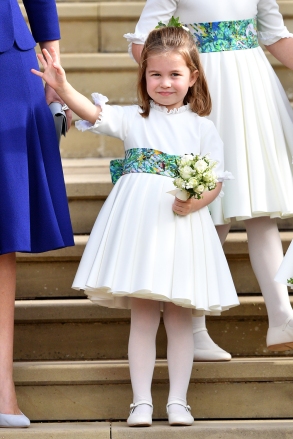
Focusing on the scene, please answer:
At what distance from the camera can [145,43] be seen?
3.04 m

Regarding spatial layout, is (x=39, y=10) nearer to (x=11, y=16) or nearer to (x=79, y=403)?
(x=11, y=16)

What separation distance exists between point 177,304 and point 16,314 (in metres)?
0.84

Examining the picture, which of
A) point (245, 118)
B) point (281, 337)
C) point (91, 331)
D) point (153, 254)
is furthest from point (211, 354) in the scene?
point (245, 118)

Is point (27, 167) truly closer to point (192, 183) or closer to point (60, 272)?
point (192, 183)

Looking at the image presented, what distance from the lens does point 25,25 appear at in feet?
9.48

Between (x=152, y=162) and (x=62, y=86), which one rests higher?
(x=62, y=86)

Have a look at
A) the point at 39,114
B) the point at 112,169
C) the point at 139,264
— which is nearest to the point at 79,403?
the point at 139,264

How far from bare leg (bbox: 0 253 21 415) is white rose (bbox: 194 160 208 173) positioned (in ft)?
2.16

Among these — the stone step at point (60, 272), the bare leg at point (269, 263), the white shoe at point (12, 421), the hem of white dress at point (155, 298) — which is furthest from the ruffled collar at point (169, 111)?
the white shoe at point (12, 421)

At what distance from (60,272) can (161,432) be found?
1056mm

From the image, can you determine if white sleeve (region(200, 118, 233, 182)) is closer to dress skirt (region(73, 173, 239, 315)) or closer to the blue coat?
dress skirt (region(73, 173, 239, 315))

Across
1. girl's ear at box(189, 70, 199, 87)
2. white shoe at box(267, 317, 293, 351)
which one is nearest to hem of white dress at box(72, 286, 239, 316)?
white shoe at box(267, 317, 293, 351)

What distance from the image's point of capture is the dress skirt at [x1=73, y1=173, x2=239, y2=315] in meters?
2.78

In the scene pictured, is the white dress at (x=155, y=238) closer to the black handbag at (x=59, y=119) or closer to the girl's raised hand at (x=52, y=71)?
the black handbag at (x=59, y=119)
